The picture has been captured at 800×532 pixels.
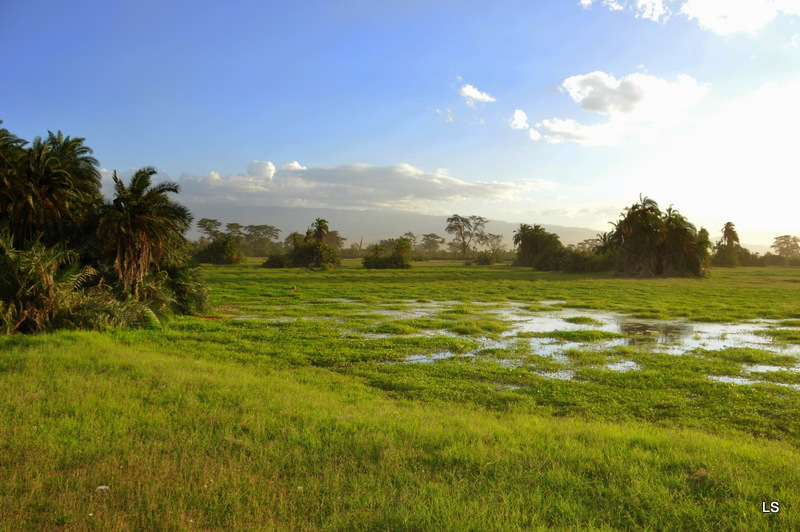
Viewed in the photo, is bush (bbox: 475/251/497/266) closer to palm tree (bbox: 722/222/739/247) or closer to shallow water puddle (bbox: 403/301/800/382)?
palm tree (bbox: 722/222/739/247)

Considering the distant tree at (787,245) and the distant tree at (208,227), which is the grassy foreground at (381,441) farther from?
the distant tree at (787,245)

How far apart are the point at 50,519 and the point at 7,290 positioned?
507 inches

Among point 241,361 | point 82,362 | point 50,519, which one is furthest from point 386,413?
point 82,362

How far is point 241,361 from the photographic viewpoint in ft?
42.5

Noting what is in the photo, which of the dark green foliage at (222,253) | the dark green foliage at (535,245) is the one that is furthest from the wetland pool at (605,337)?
the dark green foliage at (222,253)

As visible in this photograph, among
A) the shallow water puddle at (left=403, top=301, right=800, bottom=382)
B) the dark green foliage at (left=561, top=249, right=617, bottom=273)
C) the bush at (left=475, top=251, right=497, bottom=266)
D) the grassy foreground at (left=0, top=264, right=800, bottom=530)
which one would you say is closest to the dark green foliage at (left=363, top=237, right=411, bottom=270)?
the dark green foliage at (left=561, top=249, right=617, bottom=273)

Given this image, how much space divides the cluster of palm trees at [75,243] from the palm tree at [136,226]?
4 centimetres

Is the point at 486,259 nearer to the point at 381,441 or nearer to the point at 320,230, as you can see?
the point at 320,230

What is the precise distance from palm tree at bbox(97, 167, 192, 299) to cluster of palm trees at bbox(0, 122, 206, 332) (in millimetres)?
36

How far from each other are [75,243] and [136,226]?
274 centimetres

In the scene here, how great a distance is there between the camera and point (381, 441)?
649 centimetres

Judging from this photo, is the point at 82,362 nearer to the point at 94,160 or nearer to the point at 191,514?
the point at 191,514

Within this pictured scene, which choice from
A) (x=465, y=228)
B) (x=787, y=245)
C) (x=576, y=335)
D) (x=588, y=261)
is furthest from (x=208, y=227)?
(x=787, y=245)

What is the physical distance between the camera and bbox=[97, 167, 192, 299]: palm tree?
55.7 ft
